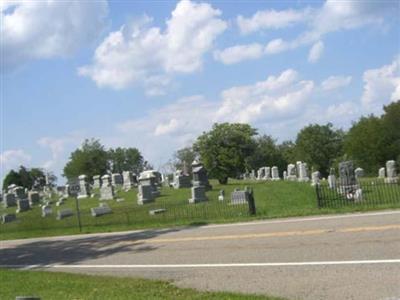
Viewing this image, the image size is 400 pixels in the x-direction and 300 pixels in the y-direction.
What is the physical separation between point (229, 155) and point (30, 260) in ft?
178

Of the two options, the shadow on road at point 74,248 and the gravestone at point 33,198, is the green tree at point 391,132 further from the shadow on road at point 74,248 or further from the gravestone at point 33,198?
the shadow on road at point 74,248

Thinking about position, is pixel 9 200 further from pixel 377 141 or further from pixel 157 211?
pixel 377 141

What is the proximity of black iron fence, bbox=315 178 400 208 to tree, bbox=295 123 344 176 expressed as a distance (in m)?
77.2

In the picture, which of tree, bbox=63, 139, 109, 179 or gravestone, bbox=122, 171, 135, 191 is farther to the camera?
tree, bbox=63, 139, 109, 179

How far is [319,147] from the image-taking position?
10638 centimetres

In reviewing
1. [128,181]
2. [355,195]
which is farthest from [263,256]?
[128,181]

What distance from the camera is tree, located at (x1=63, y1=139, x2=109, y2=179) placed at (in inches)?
4117

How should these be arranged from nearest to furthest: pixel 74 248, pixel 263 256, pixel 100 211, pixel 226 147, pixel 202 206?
pixel 263 256, pixel 74 248, pixel 202 206, pixel 100 211, pixel 226 147

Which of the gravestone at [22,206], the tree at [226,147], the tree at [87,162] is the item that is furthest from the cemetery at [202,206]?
the tree at [87,162]

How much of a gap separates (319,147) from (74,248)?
89.7 metres

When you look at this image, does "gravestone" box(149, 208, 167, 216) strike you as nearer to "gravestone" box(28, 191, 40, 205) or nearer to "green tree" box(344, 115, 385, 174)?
"gravestone" box(28, 191, 40, 205)

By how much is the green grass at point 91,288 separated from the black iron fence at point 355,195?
11.5 meters

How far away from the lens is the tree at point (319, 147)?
10525cm

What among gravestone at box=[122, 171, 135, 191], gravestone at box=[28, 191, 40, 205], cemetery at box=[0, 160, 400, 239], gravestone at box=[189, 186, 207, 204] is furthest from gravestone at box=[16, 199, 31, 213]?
gravestone at box=[189, 186, 207, 204]
